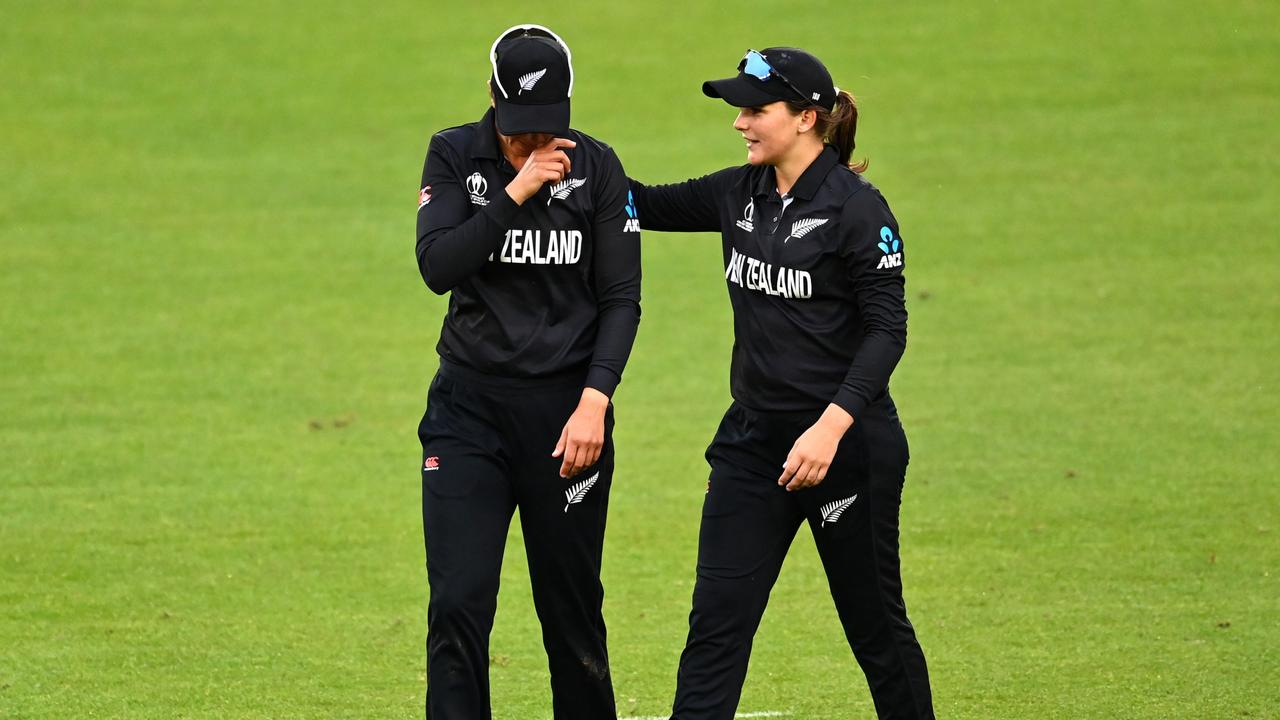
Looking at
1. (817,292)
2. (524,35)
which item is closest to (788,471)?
(817,292)

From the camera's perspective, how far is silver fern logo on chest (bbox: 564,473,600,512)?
5.13 metres

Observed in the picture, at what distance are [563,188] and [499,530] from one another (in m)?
1.01

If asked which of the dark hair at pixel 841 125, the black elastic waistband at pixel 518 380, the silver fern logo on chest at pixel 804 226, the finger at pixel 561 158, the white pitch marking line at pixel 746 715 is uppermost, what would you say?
the dark hair at pixel 841 125

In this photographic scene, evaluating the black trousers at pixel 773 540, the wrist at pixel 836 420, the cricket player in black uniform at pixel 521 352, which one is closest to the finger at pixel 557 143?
the cricket player in black uniform at pixel 521 352

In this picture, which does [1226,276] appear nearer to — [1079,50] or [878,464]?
[1079,50]

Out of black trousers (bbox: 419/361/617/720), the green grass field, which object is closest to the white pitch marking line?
the green grass field

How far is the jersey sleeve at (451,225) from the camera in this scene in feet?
15.8

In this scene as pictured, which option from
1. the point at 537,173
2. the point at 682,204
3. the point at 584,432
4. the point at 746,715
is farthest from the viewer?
the point at 746,715

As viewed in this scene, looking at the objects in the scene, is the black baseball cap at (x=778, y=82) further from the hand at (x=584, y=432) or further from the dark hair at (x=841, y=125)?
the hand at (x=584, y=432)

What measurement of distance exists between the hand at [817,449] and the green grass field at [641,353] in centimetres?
169

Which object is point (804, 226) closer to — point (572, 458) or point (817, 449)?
point (817, 449)

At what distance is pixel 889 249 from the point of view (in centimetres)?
489

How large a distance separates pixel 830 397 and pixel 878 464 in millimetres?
253

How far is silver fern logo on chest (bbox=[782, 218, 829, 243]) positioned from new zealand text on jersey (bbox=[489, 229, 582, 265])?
61 centimetres
